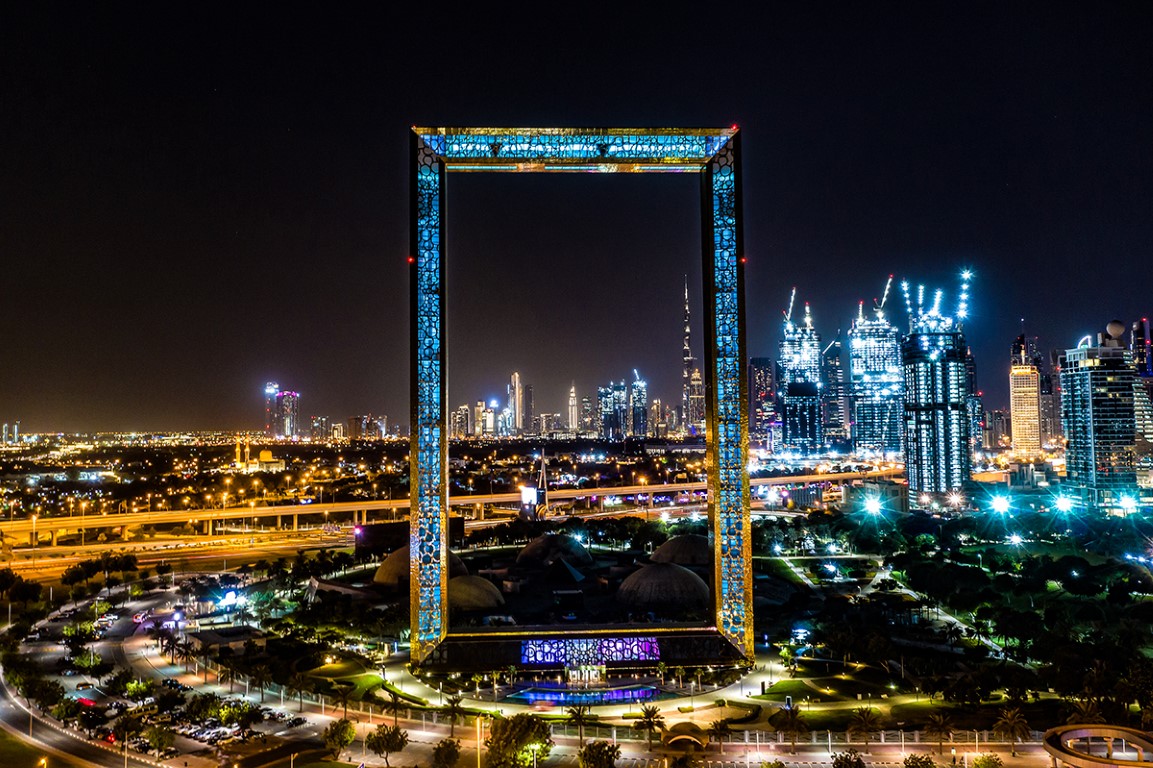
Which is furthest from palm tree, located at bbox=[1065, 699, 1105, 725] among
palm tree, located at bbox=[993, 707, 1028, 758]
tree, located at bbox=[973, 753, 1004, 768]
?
tree, located at bbox=[973, 753, 1004, 768]

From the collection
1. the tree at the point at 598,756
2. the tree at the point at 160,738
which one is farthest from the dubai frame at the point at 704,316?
the tree at the point at 160,738

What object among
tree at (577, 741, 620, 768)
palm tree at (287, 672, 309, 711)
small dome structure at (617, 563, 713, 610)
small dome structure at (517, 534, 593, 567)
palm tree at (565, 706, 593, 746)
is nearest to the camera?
tree at (577, 741, 620, 768)

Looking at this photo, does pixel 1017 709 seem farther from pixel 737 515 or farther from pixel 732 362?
pixel 732 362

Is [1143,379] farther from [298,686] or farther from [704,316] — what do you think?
[298,686]

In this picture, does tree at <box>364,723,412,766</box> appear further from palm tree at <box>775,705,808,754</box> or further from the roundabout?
the roundabout

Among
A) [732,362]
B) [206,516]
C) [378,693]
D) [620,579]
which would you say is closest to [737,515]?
[732,362]

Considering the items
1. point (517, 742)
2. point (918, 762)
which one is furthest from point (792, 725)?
point (517, 742)

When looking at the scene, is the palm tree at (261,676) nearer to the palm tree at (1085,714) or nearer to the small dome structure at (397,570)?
the small dome structure at (397,570)
